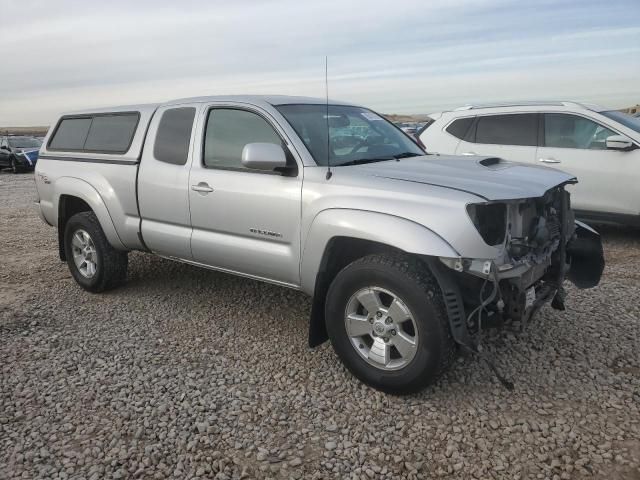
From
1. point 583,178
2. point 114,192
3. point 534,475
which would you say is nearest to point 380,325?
point 534,475

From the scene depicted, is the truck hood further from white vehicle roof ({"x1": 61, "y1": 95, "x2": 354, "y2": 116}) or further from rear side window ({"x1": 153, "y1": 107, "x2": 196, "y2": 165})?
rear side window ({"x1": 153, "y1": 107, "x2": 196, "y2": 165})

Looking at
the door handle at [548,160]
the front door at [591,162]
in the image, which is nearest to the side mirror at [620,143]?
the front door at [591,162]

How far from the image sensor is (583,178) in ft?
22.9

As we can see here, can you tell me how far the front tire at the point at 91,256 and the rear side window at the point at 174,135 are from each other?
3.80 feet

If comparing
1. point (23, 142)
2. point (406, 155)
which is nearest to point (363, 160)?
point (406, 155)

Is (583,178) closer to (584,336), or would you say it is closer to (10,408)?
(584,336)

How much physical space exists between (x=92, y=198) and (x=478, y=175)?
3.54 metres

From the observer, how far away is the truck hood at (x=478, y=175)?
3.25 m

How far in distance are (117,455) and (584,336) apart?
3351mm

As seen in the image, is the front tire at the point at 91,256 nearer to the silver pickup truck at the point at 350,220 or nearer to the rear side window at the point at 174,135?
the silver pickup truck at the point at 350,220

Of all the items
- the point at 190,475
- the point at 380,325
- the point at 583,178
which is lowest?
the point at 190,475

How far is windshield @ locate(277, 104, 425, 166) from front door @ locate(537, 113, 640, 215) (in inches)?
124

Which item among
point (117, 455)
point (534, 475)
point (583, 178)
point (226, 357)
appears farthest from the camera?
point (583, 178)

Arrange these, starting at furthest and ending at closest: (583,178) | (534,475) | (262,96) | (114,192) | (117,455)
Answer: (583,178), (114,192), (262,96), (117,455), (534,475)
